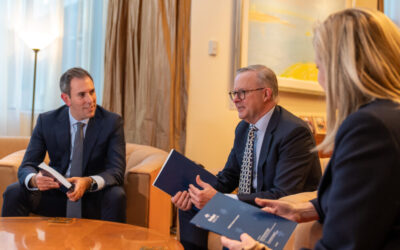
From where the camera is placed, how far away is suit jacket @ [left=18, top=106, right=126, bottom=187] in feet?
10.7

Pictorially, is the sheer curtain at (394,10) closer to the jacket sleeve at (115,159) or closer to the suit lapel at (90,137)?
the jacket sleeve at (115,159)

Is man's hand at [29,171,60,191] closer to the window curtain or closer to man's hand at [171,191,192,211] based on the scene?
man's hand at [171,191,192,211]

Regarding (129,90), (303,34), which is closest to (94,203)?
(129,90)

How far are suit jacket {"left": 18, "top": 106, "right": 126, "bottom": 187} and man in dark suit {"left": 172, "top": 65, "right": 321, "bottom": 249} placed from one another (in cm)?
85

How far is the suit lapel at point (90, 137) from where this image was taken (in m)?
3.25

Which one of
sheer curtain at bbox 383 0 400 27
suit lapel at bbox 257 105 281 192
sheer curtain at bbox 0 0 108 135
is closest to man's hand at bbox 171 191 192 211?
suit lapel at bbox 257 105 281 192

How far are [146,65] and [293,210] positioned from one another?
2.95 m

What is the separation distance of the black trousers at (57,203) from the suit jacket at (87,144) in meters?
0.20

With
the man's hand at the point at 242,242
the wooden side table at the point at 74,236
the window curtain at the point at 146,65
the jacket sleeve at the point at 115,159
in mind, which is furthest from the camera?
the window curtain at the point at 146,65

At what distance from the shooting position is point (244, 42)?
187 inches

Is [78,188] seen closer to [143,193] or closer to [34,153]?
[143,193]

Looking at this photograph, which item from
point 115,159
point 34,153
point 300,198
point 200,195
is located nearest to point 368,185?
point 300,198

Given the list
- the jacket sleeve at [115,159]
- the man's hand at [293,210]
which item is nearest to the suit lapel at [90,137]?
the jacket sleeve at [115,159]

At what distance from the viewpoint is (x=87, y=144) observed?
3.26 m
